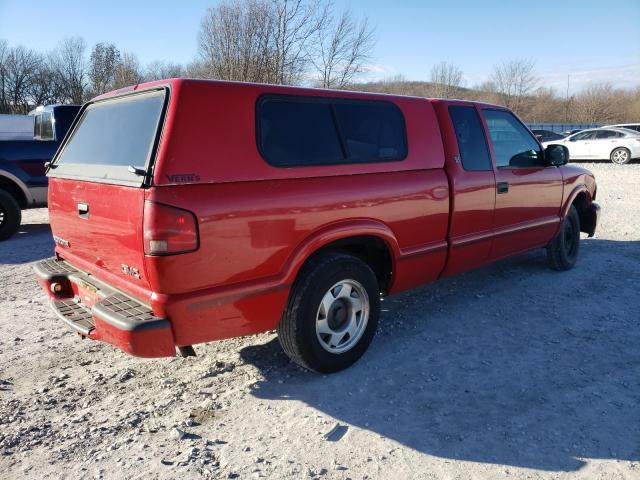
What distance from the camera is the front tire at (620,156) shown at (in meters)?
19.7

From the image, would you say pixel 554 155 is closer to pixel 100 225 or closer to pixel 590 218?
pixel 590 218

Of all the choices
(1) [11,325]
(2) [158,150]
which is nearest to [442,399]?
(2) [158,150]

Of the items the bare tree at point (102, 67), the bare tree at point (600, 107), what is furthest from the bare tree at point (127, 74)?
the bare tree at point (600, 107)

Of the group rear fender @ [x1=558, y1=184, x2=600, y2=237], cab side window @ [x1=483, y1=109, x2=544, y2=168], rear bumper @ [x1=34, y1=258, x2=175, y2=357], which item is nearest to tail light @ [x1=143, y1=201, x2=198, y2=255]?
rear bumper @ [x1=34, y1=258, x2=175, y2=357]

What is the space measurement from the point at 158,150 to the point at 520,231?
3765 mm

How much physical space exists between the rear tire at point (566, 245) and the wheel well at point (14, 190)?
27.0 feet

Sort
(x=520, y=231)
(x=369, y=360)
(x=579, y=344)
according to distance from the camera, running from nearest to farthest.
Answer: (x=369, y=360) → (x=579, y=344) → (x=520, y=231)

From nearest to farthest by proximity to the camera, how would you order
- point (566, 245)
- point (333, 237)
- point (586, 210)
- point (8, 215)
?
point (333, 237) < point (566, 245) < point (586, 210) < point (8, 215)

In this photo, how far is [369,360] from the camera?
362cm

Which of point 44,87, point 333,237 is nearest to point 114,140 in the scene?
point 333,237

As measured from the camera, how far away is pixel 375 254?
12.7 feet

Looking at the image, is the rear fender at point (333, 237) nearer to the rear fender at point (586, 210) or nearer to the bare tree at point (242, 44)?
the rear fender at point (586, 210)

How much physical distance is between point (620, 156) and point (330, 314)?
68.6 feet

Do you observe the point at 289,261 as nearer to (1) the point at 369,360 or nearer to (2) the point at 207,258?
(2) the point at 207,258
